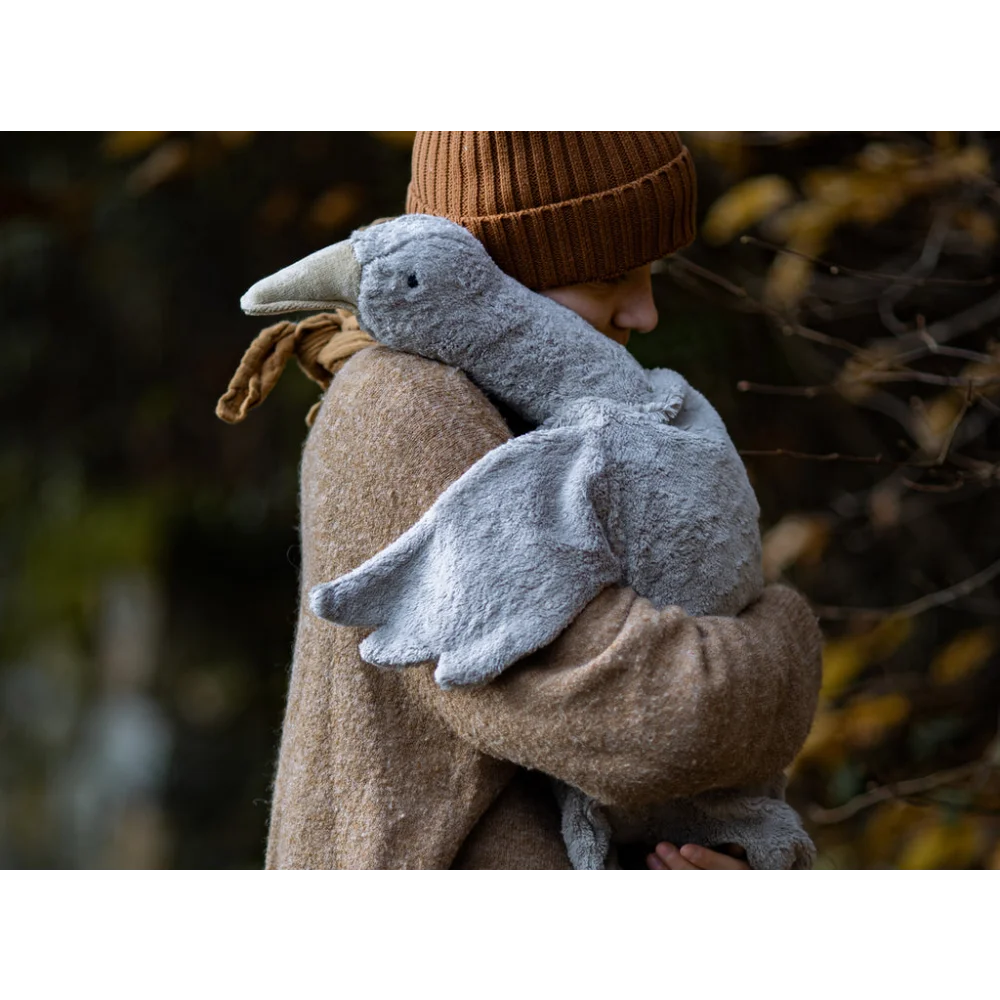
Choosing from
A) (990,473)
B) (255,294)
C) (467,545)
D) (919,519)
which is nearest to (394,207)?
(919,519)

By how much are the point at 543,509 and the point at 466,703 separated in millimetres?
157

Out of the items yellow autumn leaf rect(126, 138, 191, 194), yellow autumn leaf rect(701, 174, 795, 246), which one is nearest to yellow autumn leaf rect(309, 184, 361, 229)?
yellow autumn leaf rect(126, 138, 191, 194)

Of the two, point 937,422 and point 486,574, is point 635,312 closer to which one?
point 486,574

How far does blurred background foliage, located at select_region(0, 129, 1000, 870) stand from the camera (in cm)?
212

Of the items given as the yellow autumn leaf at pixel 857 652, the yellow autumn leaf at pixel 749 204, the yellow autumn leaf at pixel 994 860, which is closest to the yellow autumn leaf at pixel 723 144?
the yellow autumn leaf at pixel 749 204

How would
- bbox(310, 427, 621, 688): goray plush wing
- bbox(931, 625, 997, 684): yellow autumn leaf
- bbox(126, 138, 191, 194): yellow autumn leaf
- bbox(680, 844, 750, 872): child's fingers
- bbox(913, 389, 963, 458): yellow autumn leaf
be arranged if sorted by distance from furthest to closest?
1. bbox(126, 138, 191, 194): yellow autumn leaf
2. bbox(931, 625, 997, 684): yellow autumn leaf
3. bbox(913, 389, 963, 458): yellow autumn leaf
4. bbox(680, 844, 750, 872): child's fingers
5. bbox(310, 427, 621, 688): goray plush wing

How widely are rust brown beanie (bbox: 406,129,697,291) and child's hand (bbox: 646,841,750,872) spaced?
0.49 metres

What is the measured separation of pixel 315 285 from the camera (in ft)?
3.26

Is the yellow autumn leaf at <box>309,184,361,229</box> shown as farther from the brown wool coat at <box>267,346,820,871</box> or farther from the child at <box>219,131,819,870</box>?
the brown wool coat at <box>267,346,820,871</box>

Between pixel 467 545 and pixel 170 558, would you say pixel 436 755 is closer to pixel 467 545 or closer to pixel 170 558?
pixel 467 545

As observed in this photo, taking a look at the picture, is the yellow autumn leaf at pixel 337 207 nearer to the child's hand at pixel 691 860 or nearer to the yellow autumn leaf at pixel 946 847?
the yellow autumn leaf at pixel 946 847

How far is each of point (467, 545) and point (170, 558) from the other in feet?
10.1

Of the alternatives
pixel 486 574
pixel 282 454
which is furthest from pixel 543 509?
pixel 282 454
